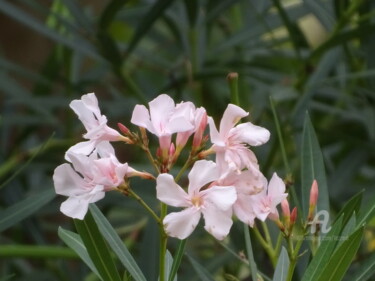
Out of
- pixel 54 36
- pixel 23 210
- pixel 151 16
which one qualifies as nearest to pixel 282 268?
pixel 23 210

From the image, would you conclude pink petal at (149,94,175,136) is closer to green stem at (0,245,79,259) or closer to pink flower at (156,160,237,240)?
pink flower at (156,160,237,240)

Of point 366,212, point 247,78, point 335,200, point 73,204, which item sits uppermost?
point 73,204

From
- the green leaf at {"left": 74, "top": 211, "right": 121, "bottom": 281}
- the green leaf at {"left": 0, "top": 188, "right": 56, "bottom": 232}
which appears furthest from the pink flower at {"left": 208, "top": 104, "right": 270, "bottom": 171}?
the green leaf at {"left": 0, "top": 188, "right": 56, "bottom": 232}

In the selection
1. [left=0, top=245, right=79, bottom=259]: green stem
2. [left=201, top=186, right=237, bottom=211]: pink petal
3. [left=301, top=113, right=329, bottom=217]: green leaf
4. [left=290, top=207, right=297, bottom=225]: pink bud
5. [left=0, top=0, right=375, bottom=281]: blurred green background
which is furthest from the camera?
[left=0, top=0, right=375, bottom=281]: blurred green background

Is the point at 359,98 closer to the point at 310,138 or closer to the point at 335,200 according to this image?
the point at 335,200

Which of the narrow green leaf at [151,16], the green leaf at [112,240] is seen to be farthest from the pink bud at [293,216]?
the narrow green leaf at [151,16]

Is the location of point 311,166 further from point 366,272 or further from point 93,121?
point 93,121

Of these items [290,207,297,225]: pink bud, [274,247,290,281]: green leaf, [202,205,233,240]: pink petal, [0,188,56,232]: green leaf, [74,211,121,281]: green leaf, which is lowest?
[274,247,290,281]: green leaf

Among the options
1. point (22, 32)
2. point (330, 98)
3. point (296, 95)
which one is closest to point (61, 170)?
point (296, 95)
